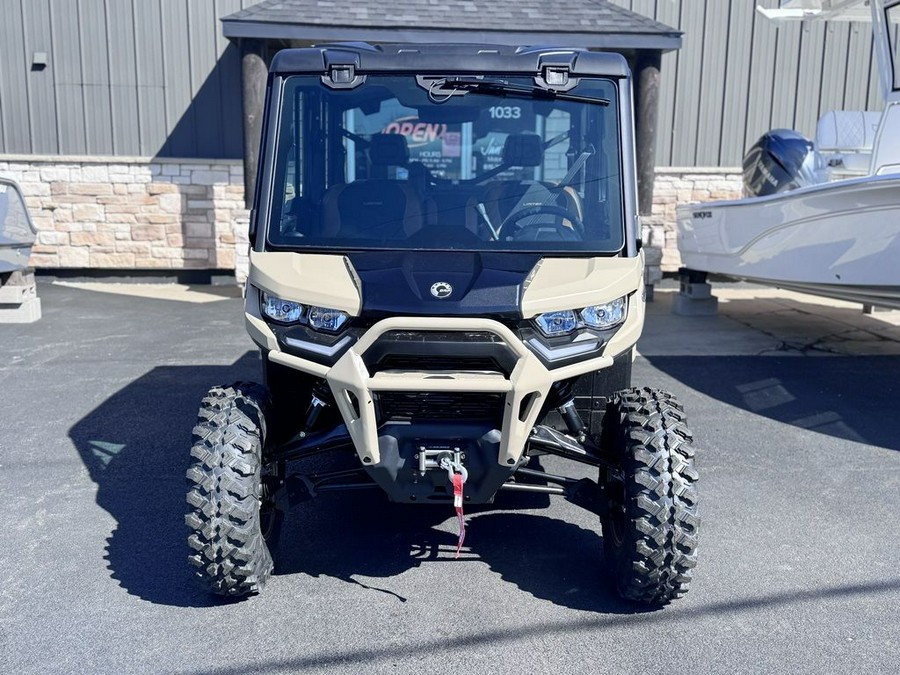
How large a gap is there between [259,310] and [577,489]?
4.88 feet

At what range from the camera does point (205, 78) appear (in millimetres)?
11867

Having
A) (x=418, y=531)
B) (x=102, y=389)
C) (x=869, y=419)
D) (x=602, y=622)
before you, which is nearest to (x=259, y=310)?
(x=418, y=531)

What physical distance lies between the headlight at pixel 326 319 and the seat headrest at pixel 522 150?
115cm

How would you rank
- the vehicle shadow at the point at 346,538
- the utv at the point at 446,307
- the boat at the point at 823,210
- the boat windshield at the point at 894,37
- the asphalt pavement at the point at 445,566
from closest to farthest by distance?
the asphalt pavement at the point at 445,566 < the utv at the point at 446,307 < the vehicle shadow at the point at 346,538 < the boat at the point at 823,210 < the boat windshield at the point at 894,37

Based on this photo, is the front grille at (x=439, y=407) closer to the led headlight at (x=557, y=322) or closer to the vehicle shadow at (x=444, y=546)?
the led headlight at (x=557, y=322)

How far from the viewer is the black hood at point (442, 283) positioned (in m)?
3.20

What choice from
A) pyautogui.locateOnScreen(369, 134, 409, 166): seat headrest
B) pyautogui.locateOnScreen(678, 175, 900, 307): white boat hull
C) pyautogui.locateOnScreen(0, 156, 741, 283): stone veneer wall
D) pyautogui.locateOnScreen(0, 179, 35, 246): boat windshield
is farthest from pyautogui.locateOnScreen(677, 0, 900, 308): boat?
pyautogui.locateOnScreen(0, 179, 35, 246): boat windshield

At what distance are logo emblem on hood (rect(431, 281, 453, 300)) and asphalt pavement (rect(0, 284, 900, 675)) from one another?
1232mm

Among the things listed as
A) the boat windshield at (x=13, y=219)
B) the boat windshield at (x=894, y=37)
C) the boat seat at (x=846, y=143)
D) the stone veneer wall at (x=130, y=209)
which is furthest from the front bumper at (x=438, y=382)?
the stone veneer wall at (x=130, y=209)

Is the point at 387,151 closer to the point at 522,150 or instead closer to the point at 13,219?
the point at 522,150

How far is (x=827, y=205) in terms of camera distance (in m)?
6.90

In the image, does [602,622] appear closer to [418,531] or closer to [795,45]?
[418,531]

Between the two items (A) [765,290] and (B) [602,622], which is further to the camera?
(A) [765,290]

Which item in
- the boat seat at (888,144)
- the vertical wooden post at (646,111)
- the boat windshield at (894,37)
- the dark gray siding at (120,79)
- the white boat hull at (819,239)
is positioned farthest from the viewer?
the dark gray siding at (120,79)
